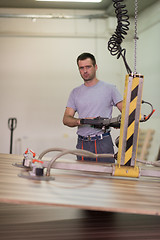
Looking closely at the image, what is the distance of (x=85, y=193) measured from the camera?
3.15 ft

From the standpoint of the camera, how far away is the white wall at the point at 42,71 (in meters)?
7.92

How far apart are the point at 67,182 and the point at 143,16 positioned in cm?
649

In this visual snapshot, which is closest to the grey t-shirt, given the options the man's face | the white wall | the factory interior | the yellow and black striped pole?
the man's face

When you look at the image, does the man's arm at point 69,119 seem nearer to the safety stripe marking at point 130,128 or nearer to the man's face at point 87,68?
the man's face at point 87,68

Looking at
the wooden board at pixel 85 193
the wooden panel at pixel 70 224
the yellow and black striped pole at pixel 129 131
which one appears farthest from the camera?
→ the yellow and black striped pole at pixel 129 131

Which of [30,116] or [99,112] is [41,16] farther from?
[99,112]

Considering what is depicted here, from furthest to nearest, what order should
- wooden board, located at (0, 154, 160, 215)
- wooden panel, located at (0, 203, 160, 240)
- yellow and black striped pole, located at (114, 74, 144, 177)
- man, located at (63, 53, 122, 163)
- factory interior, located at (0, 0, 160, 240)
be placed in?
factory interior, located at (0, 0, 160, 240)
man, located at (63, 53, 122, 163)
yellow and black striped pole, located at (114, 74, 144, 177)
wooden panel, located at (0, 203, 160, 240)
wooden board, located at (0, 154, 160, 215)

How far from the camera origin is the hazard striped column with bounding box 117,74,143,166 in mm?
1388

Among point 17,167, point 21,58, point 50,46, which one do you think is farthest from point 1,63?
point 17,167

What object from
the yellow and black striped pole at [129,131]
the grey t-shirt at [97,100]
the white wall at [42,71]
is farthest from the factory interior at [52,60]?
the yellow and black striped pole at [129,131]

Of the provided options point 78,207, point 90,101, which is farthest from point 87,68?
point 78,207

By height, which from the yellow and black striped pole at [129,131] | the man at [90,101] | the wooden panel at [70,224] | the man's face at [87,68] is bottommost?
the wooden panel at [70,224]

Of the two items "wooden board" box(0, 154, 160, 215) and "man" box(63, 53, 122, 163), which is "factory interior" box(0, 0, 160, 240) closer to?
"man" box(63, 53, 122, 163)

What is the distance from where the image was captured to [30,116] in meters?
7.99
